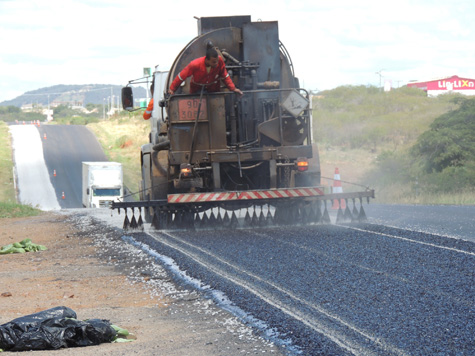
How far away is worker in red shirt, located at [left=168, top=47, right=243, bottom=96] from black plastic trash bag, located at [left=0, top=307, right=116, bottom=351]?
8.34 meters

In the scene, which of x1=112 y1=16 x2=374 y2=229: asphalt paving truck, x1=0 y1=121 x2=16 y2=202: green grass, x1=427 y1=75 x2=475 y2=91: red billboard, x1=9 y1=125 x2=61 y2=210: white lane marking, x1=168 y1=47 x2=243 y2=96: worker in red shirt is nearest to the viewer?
x1=168 y1=47 x2=243 y2=96: worker in red shirt

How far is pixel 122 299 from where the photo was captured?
9.18 metres

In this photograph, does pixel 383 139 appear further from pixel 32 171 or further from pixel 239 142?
pixel 239 142

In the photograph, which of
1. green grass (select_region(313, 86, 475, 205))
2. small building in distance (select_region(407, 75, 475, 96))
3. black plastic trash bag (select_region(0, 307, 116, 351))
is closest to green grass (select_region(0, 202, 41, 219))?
green grass (select_region(313, 86, 475, 205))

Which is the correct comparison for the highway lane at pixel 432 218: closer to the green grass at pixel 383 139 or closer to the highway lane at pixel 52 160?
the green grass at pixel 383 139

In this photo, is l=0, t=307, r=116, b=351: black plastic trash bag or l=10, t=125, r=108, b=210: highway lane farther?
l=10, t=125, r=108, b=210: highway lane

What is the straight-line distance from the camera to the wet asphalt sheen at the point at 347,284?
6367 mm

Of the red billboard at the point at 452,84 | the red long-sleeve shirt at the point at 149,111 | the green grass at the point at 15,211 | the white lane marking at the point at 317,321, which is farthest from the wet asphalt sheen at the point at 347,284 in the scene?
the red billboard at the point at 452,84

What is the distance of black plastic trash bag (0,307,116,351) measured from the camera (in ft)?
21.6

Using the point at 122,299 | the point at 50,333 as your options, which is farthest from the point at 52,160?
the point at 50,333

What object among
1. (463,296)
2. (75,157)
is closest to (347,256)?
(463,296)

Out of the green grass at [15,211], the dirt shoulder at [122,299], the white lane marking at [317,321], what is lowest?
the green grass at [15,211]

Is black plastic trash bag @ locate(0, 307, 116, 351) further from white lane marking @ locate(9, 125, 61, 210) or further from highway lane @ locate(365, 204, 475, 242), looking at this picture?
white lane marking @ locate(9, 125, 61, 210)

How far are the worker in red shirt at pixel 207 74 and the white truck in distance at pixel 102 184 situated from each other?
2813 centimetres
